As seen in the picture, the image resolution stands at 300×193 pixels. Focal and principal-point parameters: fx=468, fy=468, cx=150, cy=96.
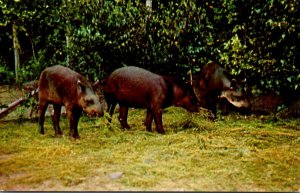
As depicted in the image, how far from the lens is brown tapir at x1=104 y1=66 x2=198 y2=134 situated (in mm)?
9547

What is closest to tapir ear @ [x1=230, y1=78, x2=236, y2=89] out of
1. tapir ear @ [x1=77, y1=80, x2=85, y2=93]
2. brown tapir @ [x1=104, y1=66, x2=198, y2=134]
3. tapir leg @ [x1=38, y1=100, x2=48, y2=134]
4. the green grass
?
the green grass

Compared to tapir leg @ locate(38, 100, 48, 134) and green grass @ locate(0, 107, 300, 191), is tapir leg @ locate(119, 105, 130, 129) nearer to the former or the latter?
green grass @ locate(0, 107, 300, 191)

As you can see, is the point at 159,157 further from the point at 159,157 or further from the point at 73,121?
the point at 73,121

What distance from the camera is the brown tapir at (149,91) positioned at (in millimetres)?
9547

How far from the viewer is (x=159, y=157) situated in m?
→ 7.39

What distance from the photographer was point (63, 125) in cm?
1089

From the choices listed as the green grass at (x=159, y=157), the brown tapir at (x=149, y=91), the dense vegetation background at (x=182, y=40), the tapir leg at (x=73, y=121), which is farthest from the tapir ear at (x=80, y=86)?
the dense vegetation background at (x=182, y=40)

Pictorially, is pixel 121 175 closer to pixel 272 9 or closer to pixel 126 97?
pixel 126 97

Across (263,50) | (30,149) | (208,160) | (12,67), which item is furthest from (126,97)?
(12,67)

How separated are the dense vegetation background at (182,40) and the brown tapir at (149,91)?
2036 mm

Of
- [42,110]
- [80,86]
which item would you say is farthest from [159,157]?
[42,110]

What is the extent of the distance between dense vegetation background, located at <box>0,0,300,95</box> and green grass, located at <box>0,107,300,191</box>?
4.97 feet

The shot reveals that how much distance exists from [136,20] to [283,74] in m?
3.87

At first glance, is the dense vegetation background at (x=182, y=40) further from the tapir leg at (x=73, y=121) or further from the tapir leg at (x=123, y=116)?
the tapir leg at (x=73, y=121)
